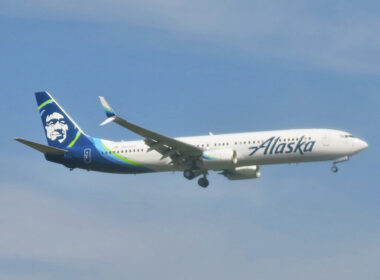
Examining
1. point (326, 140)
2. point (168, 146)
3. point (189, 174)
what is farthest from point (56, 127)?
point (326, 140)

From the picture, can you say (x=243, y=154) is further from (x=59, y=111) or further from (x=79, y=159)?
(x=59, y=111)

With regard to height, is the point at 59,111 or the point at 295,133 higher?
the point at 59,111

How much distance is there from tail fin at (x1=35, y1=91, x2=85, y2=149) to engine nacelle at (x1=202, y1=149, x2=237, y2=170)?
13.9 meters

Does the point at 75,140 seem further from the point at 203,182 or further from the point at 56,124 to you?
the point at 203,182

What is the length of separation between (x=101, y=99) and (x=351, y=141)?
21.5m

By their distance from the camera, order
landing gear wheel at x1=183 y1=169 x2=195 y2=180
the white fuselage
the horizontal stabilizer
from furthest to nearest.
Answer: the horizontal stabilizer, landing gear wheel at x1=183 y1=169 x2=195 y2=180, the white fuselage

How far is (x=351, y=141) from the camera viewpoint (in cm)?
7231

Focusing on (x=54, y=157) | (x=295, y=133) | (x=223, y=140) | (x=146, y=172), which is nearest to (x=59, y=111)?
(x=54, y=157)

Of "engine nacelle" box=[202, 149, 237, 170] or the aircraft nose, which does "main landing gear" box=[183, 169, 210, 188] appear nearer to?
"engine nacelle" box=[202, 149, 237, 170]

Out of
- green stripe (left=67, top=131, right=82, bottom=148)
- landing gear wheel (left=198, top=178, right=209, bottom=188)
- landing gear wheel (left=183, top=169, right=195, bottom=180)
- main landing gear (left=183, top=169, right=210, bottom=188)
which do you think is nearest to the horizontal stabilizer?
green stripe (left=67, top=131, right=82, bottom=148)

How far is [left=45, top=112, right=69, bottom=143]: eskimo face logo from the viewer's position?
267 ft

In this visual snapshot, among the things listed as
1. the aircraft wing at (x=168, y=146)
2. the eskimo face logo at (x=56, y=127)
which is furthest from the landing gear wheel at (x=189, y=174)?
the eskimo face logo at (x=56, y=127)

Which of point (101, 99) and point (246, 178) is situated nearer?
point (101, 99)

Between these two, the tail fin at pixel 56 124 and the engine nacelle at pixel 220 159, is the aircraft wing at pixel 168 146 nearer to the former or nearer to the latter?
the engine nacelle at pixel 220 159
